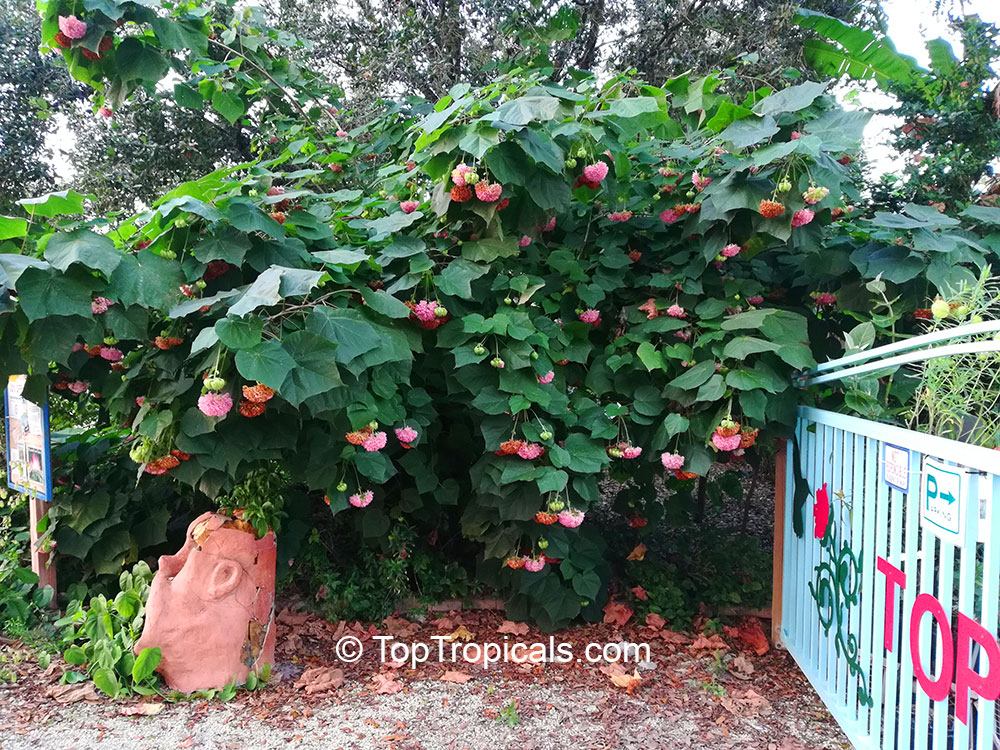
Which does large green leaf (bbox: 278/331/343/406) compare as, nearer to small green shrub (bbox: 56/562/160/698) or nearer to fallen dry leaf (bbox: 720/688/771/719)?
small green shrub (bbox: 56/562/160/698)

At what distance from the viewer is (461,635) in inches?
139

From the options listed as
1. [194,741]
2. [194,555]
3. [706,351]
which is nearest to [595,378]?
[706,351]

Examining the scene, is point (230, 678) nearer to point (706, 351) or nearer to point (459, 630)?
point (459, 630)

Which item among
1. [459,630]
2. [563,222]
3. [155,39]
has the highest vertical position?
[155,39]

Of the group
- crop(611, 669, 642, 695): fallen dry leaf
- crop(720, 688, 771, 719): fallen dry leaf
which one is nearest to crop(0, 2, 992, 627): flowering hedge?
crop(611, 669, 642, 695): fallen dry leaf

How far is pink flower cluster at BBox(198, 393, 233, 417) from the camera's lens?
2.20m

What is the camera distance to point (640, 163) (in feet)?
11.7

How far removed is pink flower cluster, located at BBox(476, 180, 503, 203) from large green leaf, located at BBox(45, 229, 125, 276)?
1.34m

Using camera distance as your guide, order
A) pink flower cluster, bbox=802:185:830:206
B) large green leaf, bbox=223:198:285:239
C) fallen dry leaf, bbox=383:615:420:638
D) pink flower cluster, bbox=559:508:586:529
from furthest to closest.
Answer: fallen dry leaf, bbox=383:615:420:638
pink flower cluster, bbox=559:508:586:529
pink flower cluster, bbox=802:185:830:206
large green leaf, bbox=223:198:285:239

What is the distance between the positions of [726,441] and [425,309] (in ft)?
4.66

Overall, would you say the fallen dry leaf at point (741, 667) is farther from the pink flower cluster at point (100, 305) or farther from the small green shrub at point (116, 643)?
the pink flower cluster at point (100, 305)

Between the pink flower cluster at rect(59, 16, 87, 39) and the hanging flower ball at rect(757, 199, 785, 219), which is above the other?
the pink flower cluster at rect(59, 16, 87, 39)

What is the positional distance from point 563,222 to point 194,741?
2944mm

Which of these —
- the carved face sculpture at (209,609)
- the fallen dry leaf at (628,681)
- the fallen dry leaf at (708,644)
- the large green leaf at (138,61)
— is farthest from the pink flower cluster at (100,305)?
the fallen dry leaf at (708,644)
